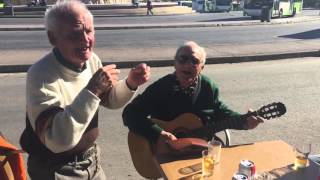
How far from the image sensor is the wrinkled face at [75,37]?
2.38 meters

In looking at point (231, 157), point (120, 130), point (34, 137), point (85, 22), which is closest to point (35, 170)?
point (34, 137)

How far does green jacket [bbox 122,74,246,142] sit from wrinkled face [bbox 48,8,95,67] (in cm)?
126

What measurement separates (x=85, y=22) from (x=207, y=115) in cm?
161

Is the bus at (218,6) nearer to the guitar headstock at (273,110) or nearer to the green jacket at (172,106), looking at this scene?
the green jacket at (172,106)

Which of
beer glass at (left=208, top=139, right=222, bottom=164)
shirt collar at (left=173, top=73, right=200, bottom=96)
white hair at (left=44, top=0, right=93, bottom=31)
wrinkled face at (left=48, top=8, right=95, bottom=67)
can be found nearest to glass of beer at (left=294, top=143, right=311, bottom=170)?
beer glass at (left=208, top=139, right=222, bottom=164)

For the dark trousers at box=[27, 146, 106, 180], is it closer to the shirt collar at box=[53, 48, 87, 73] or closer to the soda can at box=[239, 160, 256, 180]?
the shirt collar at box=[53, 48, 87, 73]

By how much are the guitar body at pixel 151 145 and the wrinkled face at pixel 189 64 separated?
1.10ft

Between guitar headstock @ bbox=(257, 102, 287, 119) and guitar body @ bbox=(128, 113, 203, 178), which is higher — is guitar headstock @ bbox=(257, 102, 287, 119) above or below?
above

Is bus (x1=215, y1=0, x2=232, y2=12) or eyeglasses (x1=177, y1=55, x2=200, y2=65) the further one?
bus (x1=215, y1=0, x2=232, y2=12)

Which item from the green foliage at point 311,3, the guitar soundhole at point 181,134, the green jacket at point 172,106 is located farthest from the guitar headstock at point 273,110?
the green foliage at point 311,3

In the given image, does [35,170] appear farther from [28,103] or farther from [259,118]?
[259,118]

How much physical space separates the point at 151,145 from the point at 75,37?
146 cm

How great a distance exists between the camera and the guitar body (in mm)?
3598

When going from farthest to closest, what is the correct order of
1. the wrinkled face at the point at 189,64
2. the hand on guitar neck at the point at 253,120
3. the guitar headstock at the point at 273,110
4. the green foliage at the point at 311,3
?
1. the green foliage at the point at 311,3
2. the wrinkled face at the point at 189,64
3. the hand on guitar neck at the point at 253,120
4. the guitar headstock at the point at 273,110
